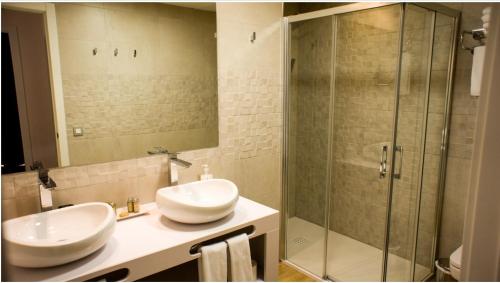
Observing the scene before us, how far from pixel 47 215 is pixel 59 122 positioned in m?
0.45

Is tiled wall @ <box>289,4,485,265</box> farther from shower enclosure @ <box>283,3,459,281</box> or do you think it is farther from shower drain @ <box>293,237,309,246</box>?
shower drain @ <box>293,237,309,246</box>

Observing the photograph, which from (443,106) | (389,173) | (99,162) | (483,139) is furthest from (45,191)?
(443,106)

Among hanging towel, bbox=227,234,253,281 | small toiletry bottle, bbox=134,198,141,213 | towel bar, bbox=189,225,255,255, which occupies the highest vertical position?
small toiletry bottle, bbox=134,198,141,213

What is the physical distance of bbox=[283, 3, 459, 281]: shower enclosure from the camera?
2.18 metres

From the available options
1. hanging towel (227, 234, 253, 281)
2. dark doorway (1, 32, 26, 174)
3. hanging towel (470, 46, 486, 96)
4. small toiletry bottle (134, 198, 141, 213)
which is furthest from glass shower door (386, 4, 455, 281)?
dark doorway (1, 32, 26, 174)

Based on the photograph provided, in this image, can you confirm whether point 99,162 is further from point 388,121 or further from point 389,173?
point 388,121

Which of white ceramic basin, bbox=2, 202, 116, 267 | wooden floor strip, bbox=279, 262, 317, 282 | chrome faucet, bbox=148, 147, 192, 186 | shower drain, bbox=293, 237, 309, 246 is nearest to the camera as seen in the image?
white ceramic basin, bbox=2, 202, 116, 267

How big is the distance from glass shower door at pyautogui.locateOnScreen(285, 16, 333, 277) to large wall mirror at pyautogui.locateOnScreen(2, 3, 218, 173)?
2.43ft

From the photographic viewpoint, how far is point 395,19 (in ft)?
7.07

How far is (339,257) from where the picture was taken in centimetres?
272

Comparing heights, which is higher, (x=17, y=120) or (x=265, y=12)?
(x=265, y=12)

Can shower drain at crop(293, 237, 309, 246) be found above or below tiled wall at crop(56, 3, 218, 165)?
below

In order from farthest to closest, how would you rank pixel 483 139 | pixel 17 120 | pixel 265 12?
pixel 265 12 < pixel 17 120 < pixel 483 139

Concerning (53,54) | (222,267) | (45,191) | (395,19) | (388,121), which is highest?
(395,19)
